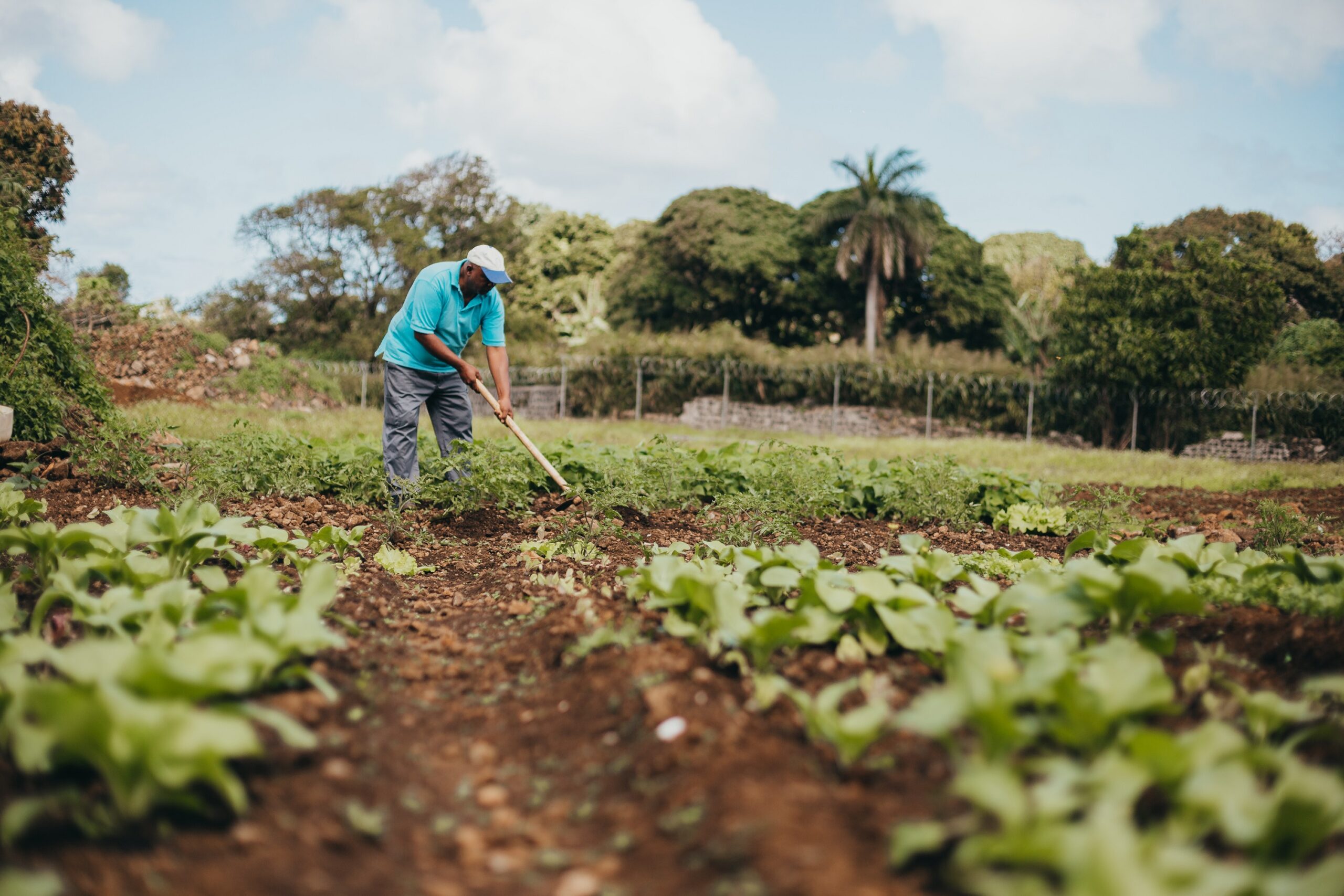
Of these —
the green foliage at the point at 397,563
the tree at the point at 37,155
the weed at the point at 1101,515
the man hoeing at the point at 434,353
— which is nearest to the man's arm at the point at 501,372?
the man hoeing at the point at 434,353

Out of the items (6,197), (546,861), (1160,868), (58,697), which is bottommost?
(546,861)

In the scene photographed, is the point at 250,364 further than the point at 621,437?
Yes

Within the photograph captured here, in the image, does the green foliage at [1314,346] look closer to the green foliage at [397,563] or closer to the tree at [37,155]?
the green foliage at [397,563]

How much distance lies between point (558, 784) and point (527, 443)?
3584 millimetres

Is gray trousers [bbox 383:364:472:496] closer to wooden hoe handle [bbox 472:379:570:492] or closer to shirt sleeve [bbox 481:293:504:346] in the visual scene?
wooden hoe handle [bbox 472:379:570:492]

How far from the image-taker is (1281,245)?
30750 millimetres

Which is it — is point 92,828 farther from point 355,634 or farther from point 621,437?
point 621,437

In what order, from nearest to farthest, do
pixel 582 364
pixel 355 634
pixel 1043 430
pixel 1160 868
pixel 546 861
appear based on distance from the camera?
pixel 1160 868, pixel 546 861, pixel 355 634, pixel 1043 430, pixel 582 364

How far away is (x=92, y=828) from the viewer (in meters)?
1.41

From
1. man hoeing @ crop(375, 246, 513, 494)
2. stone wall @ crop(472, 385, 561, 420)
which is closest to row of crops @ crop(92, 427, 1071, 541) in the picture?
man hoeing @ crop(375, 246, 513, 494)

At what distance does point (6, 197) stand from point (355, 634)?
1018 cm

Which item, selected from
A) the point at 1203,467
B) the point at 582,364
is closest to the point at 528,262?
the point at 582,364

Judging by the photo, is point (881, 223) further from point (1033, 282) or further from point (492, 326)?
point (492, 326)

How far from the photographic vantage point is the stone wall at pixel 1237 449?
1803 centimetres
